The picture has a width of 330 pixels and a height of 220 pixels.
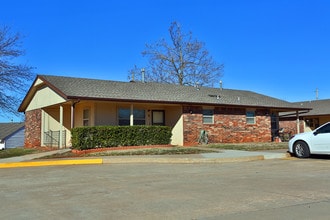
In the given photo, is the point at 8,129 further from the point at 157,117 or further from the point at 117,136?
the point at 117,136

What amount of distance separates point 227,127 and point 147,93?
5658 millimetres

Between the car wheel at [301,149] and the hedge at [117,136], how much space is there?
7938mm

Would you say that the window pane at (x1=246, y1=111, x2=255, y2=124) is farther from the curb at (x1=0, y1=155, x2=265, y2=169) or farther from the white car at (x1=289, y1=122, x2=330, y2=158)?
the curb at (x1=0, y1=155, x2=265, y2=169)

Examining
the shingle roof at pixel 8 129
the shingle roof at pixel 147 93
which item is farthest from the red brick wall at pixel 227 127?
the shingle roof at pixel 8 129

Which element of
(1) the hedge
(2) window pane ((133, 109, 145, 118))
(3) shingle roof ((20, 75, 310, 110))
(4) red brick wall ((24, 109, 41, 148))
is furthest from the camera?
(4) red brick wall ((24, 109, 41, 148))

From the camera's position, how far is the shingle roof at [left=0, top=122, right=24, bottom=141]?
62456mm

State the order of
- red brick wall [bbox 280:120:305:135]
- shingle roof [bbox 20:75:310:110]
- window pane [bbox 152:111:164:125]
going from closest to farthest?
shingle roof [bbox 20:75:310:110]
window pane [bbox 152:111:164:125]
red brick wall [bbox 280:120:305:135]

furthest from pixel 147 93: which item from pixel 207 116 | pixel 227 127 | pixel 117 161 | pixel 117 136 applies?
pixel 117 161

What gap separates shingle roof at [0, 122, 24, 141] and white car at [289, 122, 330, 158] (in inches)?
2162

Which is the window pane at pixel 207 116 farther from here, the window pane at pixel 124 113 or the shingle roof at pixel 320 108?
the shingle roof at pixel 320 108

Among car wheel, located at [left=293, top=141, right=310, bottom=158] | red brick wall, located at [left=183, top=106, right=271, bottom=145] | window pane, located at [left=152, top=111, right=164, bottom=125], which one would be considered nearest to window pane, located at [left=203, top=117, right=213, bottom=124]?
red brick wall, located at [left=183, top=106, right=271, bottom=145]

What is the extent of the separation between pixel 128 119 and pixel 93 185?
14.0 m

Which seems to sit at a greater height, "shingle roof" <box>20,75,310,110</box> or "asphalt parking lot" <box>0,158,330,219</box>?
"shingle roof" <box>20,75,310,110</box>

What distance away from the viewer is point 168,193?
7785 millimetres
